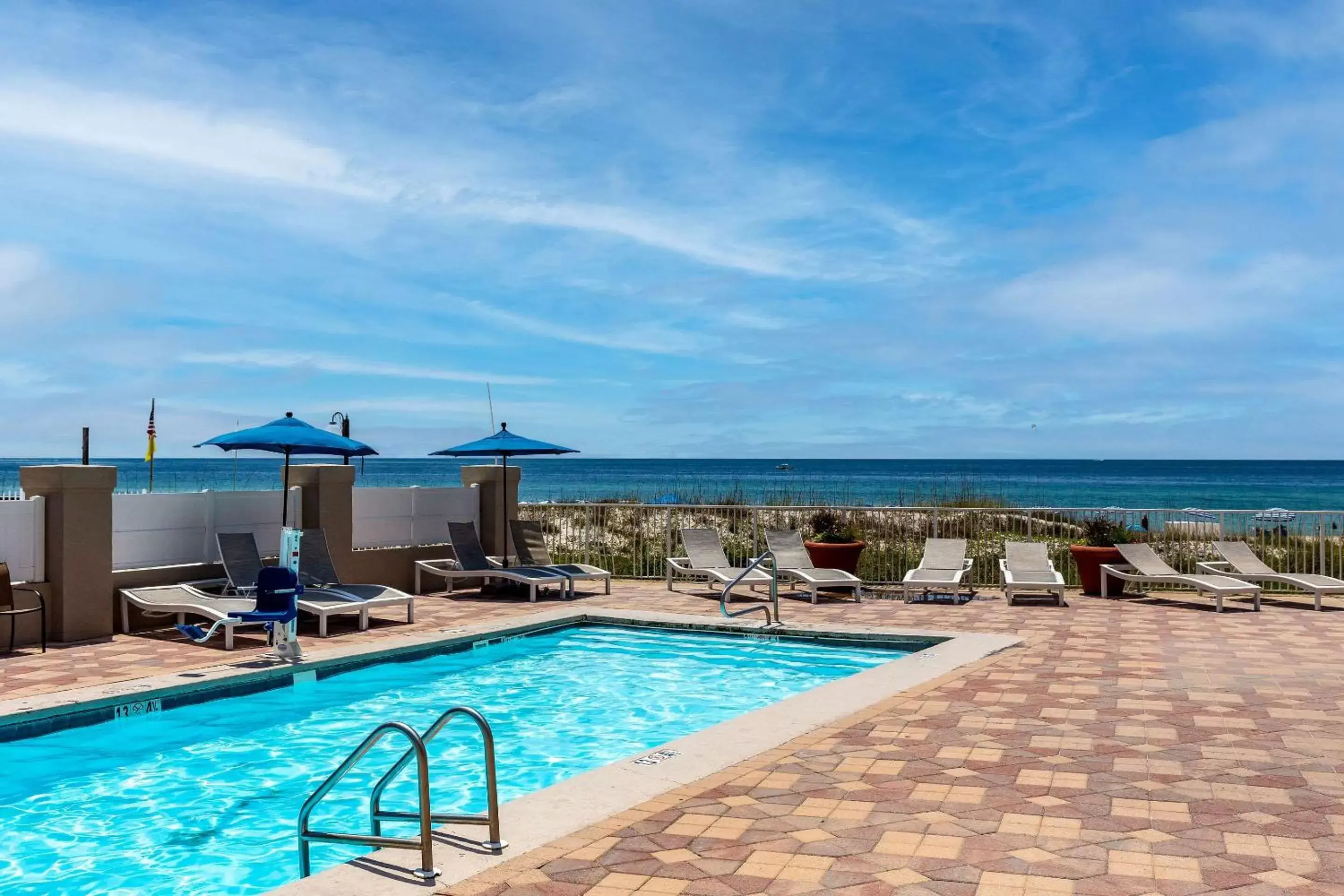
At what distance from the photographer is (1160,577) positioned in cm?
1225

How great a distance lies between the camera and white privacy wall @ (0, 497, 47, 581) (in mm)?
8820

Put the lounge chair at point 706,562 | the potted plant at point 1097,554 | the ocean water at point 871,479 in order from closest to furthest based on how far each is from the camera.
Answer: the lounge chair at point 706,562 → the potted plant at point 1097,554 → the ocean water at point 871,479

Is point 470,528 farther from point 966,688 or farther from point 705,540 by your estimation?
point 966,688

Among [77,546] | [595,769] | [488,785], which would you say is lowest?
[595,769]

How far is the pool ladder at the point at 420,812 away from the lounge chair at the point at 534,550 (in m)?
8.88

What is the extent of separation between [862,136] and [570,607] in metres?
11.0

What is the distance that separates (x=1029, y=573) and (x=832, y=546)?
2.45m

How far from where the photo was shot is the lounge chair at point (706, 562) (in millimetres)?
12836

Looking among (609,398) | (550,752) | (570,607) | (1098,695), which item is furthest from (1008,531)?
(609,398)

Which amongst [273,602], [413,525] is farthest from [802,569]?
[273,602]

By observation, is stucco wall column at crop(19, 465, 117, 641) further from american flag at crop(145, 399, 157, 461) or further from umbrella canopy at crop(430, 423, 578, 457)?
american flag at crop(145, 399, 157, 461)

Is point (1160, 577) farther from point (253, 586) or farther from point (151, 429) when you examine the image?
point (151, 429)

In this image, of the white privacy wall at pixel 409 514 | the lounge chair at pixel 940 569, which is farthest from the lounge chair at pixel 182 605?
the lounge chair at pixel 940 569

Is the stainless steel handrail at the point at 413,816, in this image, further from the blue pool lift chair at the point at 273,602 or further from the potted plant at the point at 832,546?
the potted plant at the point at 832,546
